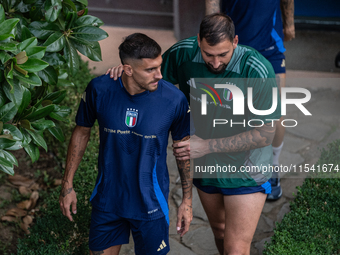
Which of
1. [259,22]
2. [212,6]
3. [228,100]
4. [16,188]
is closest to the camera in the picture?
[228,100]

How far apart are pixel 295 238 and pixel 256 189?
0.63m

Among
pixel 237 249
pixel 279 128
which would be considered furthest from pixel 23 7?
pixel 279 128

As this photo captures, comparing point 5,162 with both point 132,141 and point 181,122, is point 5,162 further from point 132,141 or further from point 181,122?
point 181,122

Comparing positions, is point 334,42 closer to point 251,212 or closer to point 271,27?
point 271,27

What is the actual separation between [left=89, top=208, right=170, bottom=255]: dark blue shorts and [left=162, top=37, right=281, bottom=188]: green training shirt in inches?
24.8

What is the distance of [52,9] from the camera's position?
282 centimetres

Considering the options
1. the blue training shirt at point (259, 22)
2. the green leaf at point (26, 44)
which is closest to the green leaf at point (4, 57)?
the green leaf at point (26, 44)

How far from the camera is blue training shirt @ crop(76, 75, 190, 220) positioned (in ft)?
9.91

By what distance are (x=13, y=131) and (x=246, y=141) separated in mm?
1682

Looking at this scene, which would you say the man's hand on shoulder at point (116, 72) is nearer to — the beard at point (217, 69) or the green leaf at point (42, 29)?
the green leaf at point (42, 29)

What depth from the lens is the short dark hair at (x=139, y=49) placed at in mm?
2900

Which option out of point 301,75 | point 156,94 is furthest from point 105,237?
point 301,75

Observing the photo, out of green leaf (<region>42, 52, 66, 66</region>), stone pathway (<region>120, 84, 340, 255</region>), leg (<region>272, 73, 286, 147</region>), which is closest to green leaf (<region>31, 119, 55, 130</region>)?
green leaf (<region>42, 52, 66, 66</region>)

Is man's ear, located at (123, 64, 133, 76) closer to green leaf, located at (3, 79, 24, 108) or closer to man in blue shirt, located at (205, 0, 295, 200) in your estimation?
green leaf, located at (3, 79, 24, 108)
